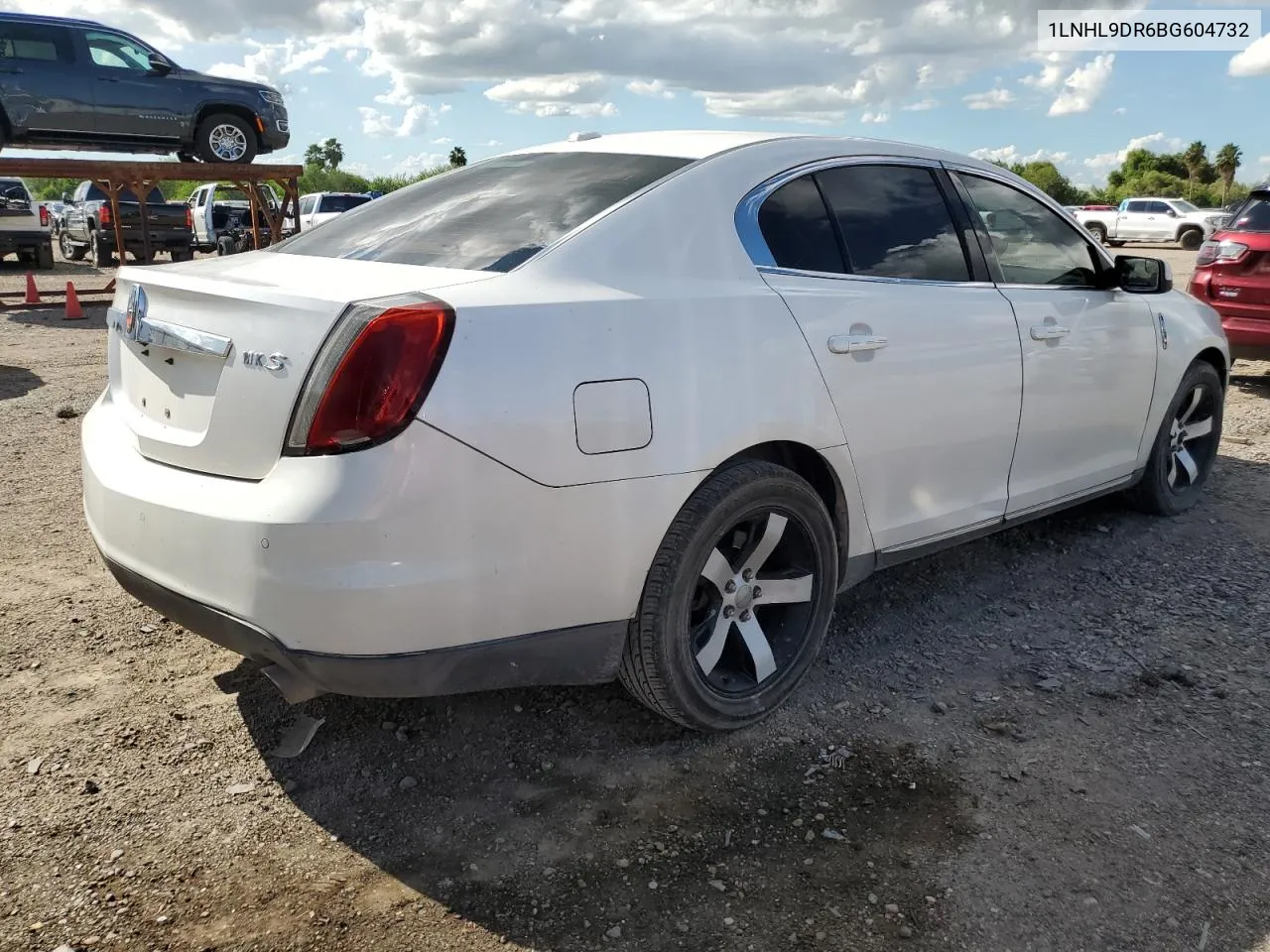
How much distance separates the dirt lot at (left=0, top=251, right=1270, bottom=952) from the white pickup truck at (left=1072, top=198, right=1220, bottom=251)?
1170 inches

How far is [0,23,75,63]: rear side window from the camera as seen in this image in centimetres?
1208

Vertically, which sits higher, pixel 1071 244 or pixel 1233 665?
pixel 1071 244

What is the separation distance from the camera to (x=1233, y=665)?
140 inches

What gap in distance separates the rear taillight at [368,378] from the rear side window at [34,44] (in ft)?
41.2

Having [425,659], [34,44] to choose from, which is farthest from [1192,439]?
[34,44]

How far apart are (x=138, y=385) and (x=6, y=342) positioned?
925cm

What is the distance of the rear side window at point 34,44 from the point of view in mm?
12078

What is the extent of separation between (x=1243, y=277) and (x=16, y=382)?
9.33 metres

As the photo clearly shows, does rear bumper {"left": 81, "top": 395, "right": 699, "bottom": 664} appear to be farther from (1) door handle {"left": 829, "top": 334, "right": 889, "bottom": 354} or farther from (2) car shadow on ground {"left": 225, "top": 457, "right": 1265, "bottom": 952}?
(1) door handle {"left": 829, "top": 334, "right": 889, "bottom": 354}

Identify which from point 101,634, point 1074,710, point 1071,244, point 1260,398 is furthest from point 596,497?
point 1260,398

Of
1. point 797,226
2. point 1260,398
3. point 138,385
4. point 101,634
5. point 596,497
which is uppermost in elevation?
point 797,226

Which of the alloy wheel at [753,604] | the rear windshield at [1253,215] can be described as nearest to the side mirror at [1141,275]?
the alloy wheel at [753,604]

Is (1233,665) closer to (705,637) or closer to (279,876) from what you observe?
(705,637)

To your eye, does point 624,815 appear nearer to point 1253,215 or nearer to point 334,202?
point 1253,215
